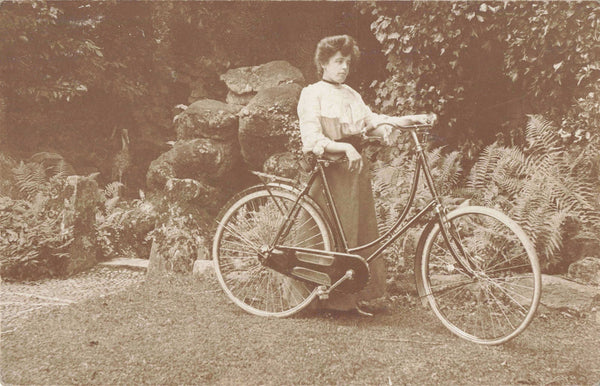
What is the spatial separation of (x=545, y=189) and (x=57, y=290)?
490cm

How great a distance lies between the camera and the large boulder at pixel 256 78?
23.6ft

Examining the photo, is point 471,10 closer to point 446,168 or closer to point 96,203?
point 446,168

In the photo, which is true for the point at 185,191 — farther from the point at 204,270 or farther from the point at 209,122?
the point at 204,270

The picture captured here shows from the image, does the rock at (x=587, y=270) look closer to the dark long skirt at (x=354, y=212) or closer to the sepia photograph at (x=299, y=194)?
the sepia photograph at (x=299, y=194)

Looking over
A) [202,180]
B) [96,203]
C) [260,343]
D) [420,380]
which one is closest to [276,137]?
[202,180]

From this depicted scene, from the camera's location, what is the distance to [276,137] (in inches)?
261

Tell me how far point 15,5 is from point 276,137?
3157mm

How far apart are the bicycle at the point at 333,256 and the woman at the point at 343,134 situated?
0.10 m

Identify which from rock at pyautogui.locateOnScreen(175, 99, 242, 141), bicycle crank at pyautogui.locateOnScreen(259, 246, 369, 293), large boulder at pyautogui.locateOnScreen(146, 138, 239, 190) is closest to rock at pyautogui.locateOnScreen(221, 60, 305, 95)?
rock at pyautogui.locateOnScreen(175, 99, 242, 141)

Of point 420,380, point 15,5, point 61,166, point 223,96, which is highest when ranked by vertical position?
point 15,5

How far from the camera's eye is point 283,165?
650cm

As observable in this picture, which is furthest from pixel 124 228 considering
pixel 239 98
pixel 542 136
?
pixel 542 136

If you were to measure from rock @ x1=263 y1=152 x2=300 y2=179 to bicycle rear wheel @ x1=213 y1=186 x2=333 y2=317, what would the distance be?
6.21 feet

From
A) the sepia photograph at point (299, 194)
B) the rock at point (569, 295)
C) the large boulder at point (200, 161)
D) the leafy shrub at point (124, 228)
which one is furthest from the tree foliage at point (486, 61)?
the leafy shrub at point (124, 228)
